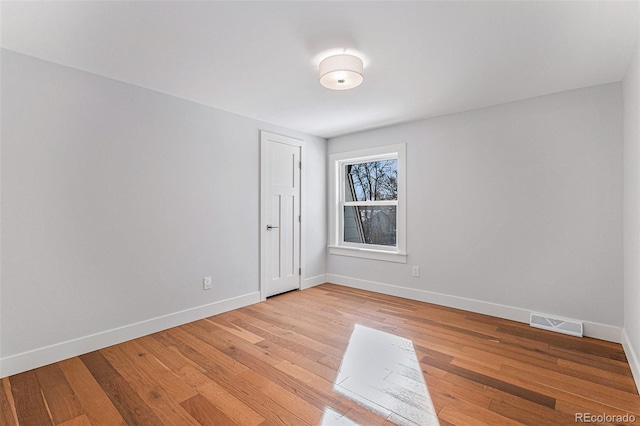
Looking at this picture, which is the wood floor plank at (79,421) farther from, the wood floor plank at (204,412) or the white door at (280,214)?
the white door at (280,214)

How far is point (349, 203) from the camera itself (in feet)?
15.7

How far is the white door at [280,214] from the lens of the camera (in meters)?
4.00

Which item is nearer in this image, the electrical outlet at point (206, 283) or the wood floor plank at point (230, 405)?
the wood floor plank at point (230, 405)

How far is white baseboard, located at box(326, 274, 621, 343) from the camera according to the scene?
9.00 ft

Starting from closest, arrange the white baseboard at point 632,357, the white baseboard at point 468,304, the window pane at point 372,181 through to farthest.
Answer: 1. the white baseboard at point 632,357
2. the white baseboard at point 468,304
3. the window pane at point 372,181

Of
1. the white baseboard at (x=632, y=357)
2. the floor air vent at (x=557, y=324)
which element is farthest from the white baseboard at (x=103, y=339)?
the white baseboard at (x=632, y=357)

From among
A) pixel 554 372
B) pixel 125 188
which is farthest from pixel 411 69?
pixel 125 188

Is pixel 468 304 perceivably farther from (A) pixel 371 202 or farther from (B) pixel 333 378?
(B) pixel 333 378

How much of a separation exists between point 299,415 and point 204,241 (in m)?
2.16

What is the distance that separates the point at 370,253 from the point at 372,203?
0.73 metres

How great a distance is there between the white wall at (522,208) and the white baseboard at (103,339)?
2.35 meters

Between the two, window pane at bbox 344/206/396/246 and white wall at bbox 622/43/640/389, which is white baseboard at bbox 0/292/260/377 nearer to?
window pane at bbox 344/206/396/246

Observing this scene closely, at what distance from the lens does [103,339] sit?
Answer: 103 inches

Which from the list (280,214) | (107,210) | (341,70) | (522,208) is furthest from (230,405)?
(522,208)
